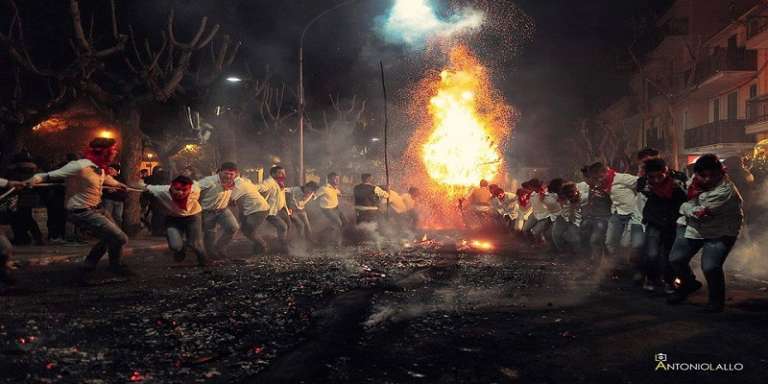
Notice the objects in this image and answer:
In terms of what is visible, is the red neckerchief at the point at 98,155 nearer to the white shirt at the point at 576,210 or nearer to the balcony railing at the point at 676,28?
the white shirt at the point at 576,210

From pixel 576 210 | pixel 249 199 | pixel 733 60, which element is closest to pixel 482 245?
pixel 576 210

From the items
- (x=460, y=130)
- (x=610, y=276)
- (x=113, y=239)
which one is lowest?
(x=610, y=276)

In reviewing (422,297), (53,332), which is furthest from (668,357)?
(53,332)

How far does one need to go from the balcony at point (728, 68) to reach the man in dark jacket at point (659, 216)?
78.4 feet

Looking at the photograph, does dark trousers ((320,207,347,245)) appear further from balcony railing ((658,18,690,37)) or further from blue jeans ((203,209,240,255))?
balcony railing ((658,18,690,37))

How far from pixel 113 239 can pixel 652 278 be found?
6.37 metres

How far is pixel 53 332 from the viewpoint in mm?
4820

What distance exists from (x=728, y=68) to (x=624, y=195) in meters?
25.6

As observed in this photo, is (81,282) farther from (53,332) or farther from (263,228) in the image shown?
(263,228)

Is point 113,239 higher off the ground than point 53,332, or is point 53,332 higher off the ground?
point 113,239

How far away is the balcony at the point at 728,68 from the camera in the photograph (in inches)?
1147

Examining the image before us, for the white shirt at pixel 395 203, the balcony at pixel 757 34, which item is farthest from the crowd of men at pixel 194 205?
the balcony at pixel 757 34

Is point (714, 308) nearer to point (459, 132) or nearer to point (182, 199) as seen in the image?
point (182, 199)

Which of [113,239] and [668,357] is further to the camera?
[113,239]
